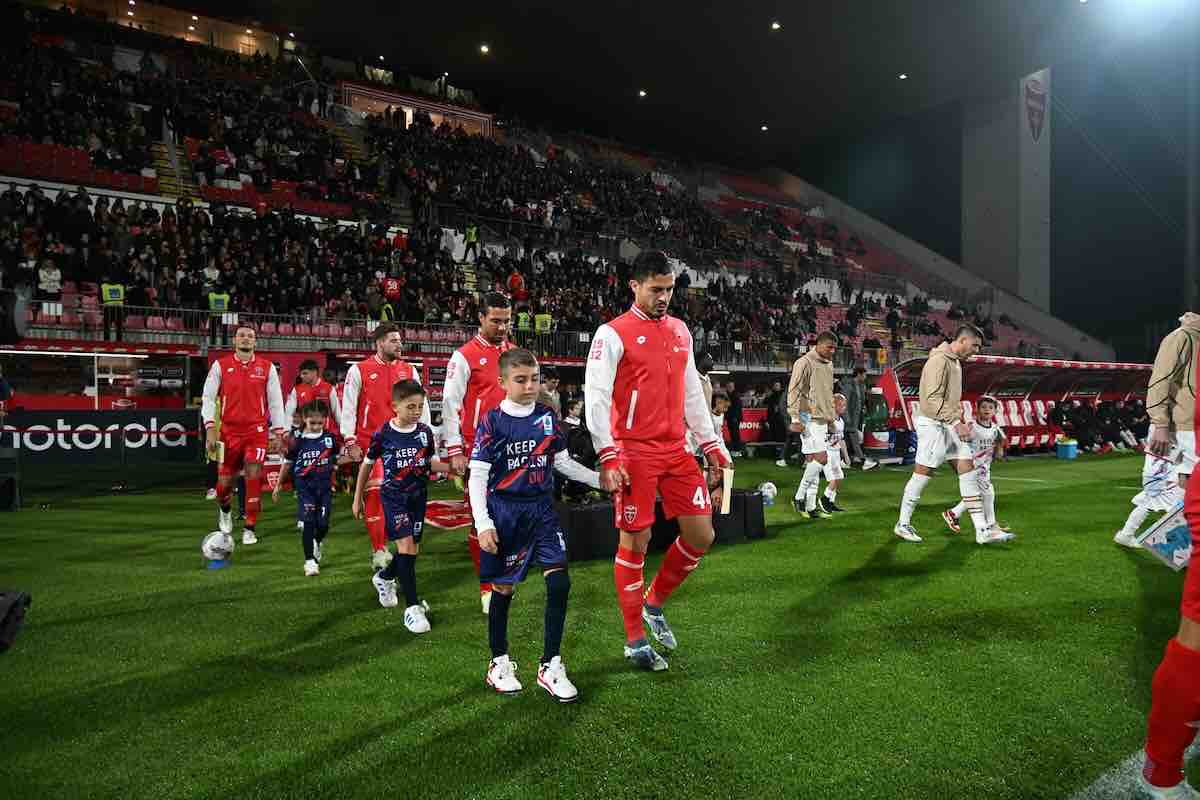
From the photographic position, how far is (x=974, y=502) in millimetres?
7418

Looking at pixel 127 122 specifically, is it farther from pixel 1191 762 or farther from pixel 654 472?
pixel 1191 762

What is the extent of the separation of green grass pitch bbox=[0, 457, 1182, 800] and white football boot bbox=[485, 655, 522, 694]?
68 millimetres

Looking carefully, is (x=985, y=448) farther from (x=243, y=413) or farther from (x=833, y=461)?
(x=243, y=413)

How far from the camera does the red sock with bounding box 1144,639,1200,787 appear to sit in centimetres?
237

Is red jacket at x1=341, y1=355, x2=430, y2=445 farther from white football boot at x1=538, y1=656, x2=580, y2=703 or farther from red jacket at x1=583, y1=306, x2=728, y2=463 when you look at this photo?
white football boot at x1=538, y1=656, x2=580, y2=703

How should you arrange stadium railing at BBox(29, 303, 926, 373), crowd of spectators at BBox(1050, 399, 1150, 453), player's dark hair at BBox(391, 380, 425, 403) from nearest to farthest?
player's dark hair at BBox(391, 380, 425, 403)
stadium railing at BBox(29, 303, 926, 373)
crowd of spectators at BBox(1050, 399, 1150, 453)

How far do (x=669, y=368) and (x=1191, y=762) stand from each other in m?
2.88

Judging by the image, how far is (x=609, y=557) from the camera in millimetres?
6945

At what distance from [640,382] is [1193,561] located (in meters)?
2.49

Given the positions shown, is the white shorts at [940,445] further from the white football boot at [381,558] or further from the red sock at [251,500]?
the red sock at [251,500]

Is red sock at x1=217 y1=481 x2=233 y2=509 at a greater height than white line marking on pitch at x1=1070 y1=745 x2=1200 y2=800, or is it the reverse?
red sock at x1=217 y1=481 x2=233 y2=509

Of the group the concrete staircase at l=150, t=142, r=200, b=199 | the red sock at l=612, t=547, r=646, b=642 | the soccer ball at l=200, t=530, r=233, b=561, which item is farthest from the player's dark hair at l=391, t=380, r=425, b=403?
the concrete staircase at l=150, t=142, r=200, b=199

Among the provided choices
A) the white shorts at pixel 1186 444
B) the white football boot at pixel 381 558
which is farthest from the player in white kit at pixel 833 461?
the white football boot at pixel 381 558

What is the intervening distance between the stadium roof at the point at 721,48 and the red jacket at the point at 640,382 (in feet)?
83.5
